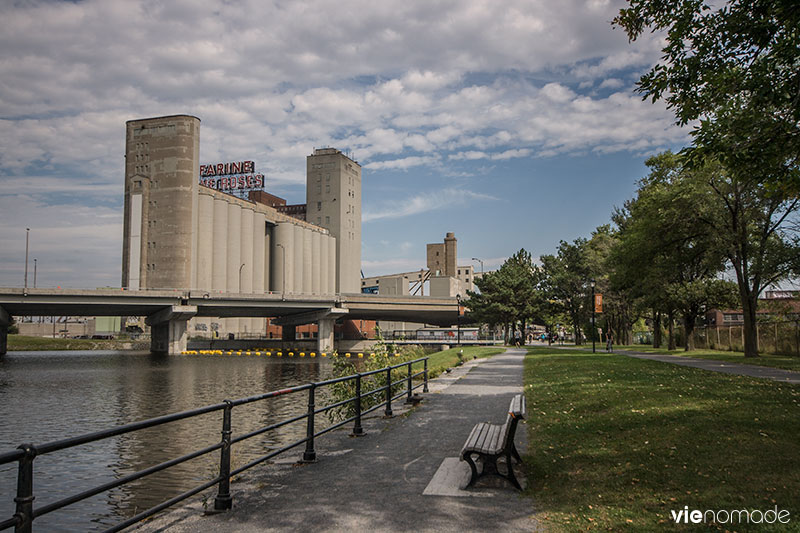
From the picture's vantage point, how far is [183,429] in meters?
16.8

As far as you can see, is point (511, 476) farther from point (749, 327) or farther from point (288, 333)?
point (288, 333)

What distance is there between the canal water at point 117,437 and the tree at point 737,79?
34.4ft

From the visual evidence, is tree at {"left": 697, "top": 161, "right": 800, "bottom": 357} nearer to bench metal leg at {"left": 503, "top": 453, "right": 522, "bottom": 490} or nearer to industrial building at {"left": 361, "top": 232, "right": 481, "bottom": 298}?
bench metal leg at {"left": 503, "top": 453, "right": 522, "bottom": 490}

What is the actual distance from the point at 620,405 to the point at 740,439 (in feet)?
13.5

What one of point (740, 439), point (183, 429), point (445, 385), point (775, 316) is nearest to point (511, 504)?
point (740, 439)

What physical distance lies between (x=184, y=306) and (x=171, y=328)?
740 cm

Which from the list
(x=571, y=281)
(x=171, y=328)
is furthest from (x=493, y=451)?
(x=171, y=328)

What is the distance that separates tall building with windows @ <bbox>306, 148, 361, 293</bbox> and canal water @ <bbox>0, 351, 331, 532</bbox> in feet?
370

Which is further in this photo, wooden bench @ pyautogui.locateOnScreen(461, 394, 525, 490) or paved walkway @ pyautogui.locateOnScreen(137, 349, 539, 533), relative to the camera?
wooden bench @ pyautogui.locateOnScreen(461, 394, 525, 490)

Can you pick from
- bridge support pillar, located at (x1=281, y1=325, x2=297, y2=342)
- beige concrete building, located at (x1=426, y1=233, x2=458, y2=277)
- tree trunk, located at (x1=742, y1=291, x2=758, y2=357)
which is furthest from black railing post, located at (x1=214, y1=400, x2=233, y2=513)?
beige concrete building, located at (x1=426, y1=233, x2=458, y2=277)

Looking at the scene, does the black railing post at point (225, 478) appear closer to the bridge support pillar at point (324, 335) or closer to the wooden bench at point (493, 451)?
the wooden bench at point (493, 451)

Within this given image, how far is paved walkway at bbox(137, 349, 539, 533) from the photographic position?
6.02 meters

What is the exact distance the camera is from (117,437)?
16.3 meters

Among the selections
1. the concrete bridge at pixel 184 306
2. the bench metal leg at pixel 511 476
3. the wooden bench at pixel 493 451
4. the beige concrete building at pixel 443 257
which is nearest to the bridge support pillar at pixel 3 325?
the concrete bridge at pixel 184 306
